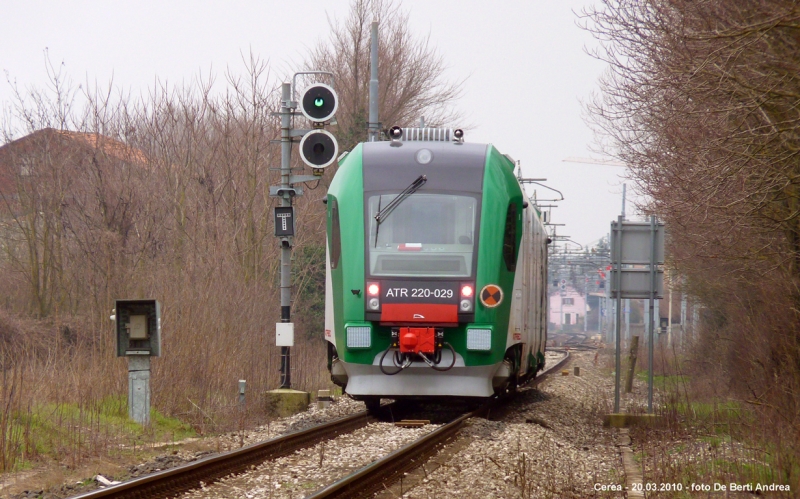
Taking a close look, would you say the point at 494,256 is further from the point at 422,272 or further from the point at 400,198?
the point at 400,198

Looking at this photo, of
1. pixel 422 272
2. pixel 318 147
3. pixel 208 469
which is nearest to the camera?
pixel 208 469

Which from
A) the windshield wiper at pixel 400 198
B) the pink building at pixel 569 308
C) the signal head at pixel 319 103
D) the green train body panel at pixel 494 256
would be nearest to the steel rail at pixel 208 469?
the green train body panel at pixel 494 256

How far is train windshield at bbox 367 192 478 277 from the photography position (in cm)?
1066

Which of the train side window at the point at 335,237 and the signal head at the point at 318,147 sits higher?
the signal head at the point at 318,147

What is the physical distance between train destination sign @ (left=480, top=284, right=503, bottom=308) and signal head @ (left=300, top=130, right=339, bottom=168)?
3.73 metres

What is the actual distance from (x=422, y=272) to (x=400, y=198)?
0.94 metres

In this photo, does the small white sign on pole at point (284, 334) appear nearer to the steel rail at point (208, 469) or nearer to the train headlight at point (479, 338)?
the steel rail at point (208, 469)

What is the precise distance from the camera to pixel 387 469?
7.66 metres

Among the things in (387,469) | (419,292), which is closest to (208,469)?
(387,469)

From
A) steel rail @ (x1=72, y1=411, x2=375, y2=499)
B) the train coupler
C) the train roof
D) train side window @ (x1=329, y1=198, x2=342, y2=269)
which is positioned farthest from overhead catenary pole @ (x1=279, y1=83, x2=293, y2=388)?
the train coupler

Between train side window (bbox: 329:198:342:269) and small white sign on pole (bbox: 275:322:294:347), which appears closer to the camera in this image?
train side window (bbox: 329:198:342:269)

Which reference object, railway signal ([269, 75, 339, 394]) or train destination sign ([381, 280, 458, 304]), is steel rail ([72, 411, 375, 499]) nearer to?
train destination sign ([381, 280, 458, 304])

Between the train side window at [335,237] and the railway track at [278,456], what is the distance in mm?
1940

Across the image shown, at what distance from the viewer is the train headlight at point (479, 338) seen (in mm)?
10508
